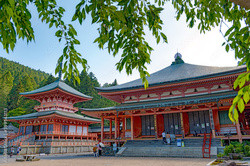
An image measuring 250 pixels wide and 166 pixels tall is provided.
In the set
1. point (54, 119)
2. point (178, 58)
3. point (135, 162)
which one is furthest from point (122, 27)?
point (54, 119)

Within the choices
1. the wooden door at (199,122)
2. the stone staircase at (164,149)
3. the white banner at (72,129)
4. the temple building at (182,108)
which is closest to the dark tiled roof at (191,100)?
the temple building at (182,108)

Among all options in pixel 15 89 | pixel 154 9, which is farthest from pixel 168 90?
pixel 15 89

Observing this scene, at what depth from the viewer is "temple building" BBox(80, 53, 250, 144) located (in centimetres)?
1609

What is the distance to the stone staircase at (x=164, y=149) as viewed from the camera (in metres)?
13.6

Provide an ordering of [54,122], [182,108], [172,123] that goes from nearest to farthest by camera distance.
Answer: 1. [182,108]
2. [172,123]
3. [54,122]

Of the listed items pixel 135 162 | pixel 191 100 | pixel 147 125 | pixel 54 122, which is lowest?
pixel 135 162

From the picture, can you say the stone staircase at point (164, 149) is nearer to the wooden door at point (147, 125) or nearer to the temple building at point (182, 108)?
the temple building at point (182, 108)

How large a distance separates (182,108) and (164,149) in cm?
441

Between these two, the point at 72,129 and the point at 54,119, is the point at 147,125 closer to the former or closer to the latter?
the point at 54,119

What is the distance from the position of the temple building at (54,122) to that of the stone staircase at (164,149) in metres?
13.3

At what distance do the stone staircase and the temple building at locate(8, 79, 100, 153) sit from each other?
43.6 ft

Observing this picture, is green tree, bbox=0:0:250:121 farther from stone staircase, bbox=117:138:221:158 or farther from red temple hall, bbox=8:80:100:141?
red temple hall, bbox=8:80:100:141

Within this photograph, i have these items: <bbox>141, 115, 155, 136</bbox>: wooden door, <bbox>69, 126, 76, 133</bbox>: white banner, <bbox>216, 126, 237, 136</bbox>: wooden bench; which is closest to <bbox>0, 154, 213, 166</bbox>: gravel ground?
<bbox>216, 126, 237, 136</bbox>: wooden bench

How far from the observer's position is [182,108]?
17.2 meters
